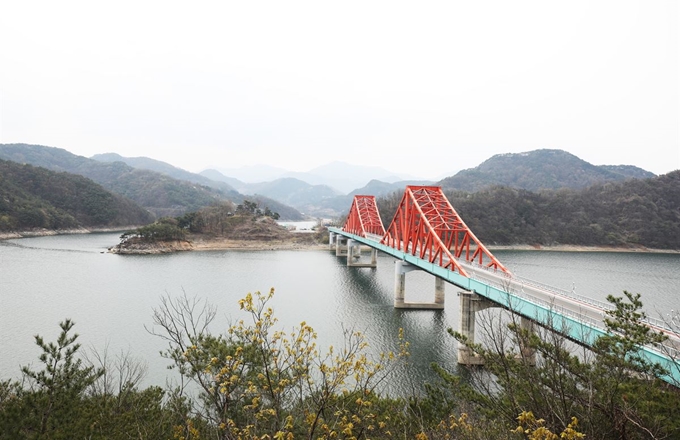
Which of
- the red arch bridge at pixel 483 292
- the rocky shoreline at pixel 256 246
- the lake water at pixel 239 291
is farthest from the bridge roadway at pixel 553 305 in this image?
the rocky shoreline at pixel 256 246

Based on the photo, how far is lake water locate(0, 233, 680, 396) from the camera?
18.5 m

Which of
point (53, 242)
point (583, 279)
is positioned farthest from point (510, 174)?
point (53, 242)

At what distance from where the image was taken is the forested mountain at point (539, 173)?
476 feet

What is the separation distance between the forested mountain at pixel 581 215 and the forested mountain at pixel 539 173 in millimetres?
54252

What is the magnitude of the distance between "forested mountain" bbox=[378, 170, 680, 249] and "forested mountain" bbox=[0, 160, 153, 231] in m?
66.1

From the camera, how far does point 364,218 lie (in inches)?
2291

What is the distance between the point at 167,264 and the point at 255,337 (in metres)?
45.0

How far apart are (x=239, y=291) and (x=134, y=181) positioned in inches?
5539

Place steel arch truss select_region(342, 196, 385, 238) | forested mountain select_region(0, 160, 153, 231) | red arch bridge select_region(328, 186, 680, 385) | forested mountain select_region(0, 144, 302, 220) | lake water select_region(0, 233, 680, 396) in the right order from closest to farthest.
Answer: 1. red arch bridge select_region(328, 186, 680, 385)
2. lake water select_region(0, 233, 680, 396)
3. steel arch truss select_region(342, 196, 385, 238)
4. forested mountain select_region(0, 160, 153, 231)
5. forested mountain select_region(0, 144, 302, 220)

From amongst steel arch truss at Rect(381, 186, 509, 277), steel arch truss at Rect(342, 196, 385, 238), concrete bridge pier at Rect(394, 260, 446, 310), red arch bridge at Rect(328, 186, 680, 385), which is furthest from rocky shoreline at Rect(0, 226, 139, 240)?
steel arch truss at Rect(381, 186, 509, 277)

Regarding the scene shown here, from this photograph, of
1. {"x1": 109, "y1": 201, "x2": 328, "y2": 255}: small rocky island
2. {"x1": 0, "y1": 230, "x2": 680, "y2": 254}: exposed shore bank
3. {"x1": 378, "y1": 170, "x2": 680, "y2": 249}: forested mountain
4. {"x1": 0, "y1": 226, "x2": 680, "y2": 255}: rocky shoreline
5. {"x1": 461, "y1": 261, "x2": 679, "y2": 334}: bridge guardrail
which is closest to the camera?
{"x1": 461, "y1": 261, "x2": 679, "y2": 334}: bridge guardrail

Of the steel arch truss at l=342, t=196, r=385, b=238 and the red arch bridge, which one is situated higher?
the steel arch truss at l=342, t=196, r=385, b=238

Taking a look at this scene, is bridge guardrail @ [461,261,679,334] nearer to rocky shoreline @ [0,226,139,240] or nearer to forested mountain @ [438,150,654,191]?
rocky shoreline @ [0,226,139,240]

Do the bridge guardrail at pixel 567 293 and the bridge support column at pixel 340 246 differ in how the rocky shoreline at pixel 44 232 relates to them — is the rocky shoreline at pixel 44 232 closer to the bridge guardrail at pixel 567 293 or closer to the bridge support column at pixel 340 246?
the bridge support column at pixel 340 246
